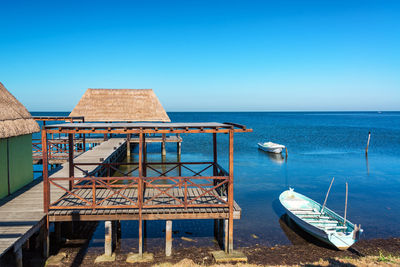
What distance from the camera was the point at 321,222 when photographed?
43.7 feet

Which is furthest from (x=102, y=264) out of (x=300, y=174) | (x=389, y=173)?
(x=389, y=173)

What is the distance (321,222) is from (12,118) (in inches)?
526

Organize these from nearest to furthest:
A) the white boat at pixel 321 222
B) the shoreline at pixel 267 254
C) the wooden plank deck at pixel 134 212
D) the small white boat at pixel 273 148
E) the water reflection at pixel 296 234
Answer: the wooden plank deck at pixel 134 212 < the shoreline at pixel 267 254 < the white boat at pixel 321 222 < the water reflection at pixel 296 234 < the small white boat at pixel 273 148

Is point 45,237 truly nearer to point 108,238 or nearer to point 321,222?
point 108,238

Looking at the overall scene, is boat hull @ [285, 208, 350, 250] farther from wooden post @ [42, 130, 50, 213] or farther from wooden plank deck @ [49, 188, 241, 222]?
wooden post @ [42, 130, 50, 213]

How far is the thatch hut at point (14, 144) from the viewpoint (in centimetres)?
1155

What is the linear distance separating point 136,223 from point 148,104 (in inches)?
718

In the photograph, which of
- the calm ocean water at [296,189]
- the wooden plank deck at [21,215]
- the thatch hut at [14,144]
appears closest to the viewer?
the wooden plank deck at [21,215]

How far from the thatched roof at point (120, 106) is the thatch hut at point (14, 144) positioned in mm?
14525

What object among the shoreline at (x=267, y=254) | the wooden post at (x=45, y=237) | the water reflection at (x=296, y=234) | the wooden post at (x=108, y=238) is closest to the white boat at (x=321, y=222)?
the water reflection at (x=296, y=234)

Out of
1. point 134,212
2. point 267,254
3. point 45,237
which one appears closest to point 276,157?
point 267,254

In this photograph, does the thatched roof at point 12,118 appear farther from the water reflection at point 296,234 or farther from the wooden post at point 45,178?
the water reflection at point 296,234

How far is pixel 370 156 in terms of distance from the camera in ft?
117

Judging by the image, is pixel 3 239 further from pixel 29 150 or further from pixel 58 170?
pixel 58 170
